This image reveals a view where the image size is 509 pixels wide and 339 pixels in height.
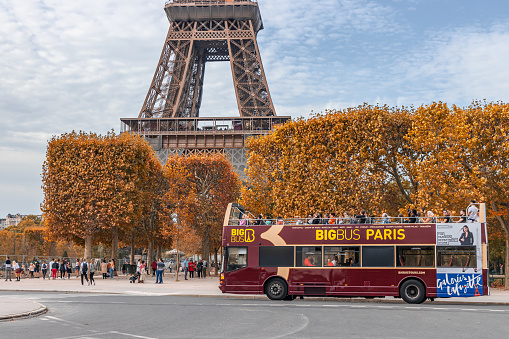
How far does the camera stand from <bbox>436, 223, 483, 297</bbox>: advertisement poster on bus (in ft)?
76.3

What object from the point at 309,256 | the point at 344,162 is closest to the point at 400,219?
the point at 309,256

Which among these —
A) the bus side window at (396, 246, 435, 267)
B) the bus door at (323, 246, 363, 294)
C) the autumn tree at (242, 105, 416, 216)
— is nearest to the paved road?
the bus side window at (396, 246, 435, 267)

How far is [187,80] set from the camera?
3499 inches

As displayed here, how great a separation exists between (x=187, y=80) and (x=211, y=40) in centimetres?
706

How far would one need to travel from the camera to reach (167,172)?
2055 inches

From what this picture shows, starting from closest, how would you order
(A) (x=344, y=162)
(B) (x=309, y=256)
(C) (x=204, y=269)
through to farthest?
(B) (x=309, y=256), (A) (x=344, y=162), (C) (x=204, y=269)

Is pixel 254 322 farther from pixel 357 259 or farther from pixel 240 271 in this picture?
pixel 240 271

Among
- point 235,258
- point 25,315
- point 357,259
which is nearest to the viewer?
point 25,315

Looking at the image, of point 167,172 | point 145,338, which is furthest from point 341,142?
point 145,338

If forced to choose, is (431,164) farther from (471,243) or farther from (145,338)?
(145,338)

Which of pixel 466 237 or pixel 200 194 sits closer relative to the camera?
pixel 466 237

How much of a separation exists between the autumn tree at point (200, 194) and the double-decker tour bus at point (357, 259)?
23.8m

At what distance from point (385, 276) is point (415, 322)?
7818 millimetres

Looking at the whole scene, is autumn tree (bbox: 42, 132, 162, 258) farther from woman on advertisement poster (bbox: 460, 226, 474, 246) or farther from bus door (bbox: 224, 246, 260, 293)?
woman on advertisement poster (bbox: 460, 226, 474, 246)
